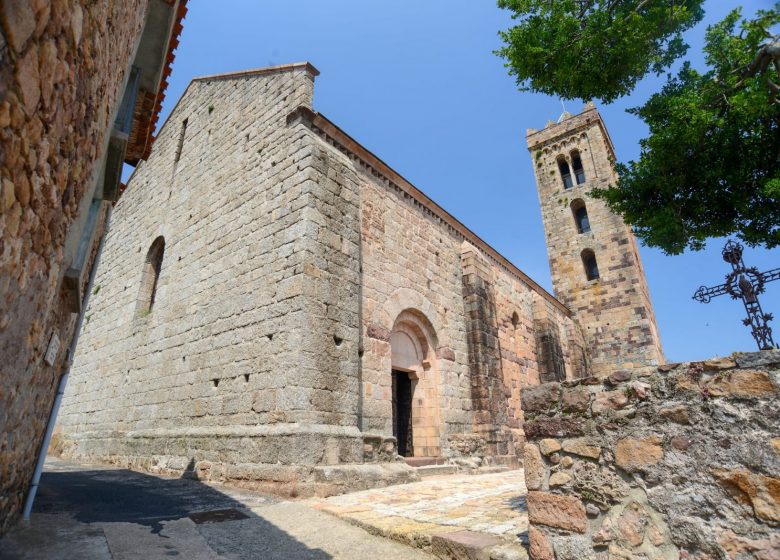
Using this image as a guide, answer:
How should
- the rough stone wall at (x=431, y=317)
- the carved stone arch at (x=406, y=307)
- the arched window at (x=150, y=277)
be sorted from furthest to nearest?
the arched window at (x=150, y=277) → the carved stone arch at (x=406, y=307) → the rough stone wall at (x=431, y=317)

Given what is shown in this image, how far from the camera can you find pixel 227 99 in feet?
34.1

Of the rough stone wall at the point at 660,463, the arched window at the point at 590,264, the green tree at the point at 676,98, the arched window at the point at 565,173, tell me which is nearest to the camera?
the rough stone wall at the point at 660,463

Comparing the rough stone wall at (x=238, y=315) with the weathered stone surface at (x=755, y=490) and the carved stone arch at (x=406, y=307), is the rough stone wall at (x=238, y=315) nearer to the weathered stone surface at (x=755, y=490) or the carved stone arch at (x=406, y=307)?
the carved stone arch at (x=406, y=307)

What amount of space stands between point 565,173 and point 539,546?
23702 mm

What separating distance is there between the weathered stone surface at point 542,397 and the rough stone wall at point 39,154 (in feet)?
9.98

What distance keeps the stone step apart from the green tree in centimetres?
534

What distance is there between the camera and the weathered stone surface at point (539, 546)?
279cm

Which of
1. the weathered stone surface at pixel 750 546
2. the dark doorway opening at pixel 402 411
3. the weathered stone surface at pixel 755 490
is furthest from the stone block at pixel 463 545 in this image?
the dark doorway opening at pixel 402 411

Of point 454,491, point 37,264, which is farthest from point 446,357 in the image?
point 37,264

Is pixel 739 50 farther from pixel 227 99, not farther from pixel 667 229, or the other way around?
pixel 227 99

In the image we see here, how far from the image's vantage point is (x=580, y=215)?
22609mm

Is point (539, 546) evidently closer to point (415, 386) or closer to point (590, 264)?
point (415, 386)

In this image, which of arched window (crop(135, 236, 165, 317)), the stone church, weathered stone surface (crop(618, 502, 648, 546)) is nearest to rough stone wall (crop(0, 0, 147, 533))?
the stone church

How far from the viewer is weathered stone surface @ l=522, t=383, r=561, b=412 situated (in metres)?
3.03
